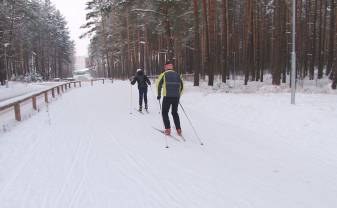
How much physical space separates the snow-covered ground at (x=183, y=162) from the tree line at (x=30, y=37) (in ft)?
117

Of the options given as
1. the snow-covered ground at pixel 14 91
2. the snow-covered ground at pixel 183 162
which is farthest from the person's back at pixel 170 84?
the snow-covered ground at pixel 14 91

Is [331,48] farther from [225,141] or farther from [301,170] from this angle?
[301,170]

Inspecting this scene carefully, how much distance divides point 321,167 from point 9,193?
558 cm

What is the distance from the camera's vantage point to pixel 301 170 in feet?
20.0

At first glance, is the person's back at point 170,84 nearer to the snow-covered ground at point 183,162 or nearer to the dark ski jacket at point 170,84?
the dark ski jacket at point 170,84

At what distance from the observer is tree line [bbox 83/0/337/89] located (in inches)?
878

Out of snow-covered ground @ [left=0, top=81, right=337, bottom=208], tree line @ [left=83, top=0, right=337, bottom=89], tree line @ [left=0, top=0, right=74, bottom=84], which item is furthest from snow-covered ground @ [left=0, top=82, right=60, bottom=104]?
snow-covered ground @ [left=0, top=81, right=337, bottom=208]

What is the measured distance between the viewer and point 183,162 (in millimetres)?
6633

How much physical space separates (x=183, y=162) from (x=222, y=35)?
19022mm

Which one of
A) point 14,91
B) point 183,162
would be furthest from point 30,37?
point 183,162

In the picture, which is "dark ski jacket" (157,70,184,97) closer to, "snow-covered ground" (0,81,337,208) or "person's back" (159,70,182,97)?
"person's back" (159,70,182,97)

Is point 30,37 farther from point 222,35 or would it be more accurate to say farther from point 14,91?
point 222,35

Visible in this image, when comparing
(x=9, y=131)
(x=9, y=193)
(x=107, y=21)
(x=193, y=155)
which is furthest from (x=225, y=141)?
(x=107, y=21)

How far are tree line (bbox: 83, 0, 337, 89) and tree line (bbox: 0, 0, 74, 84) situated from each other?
30.0 feet
